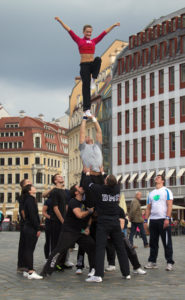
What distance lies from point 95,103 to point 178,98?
803 inches

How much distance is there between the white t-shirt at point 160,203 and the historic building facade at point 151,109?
160ft

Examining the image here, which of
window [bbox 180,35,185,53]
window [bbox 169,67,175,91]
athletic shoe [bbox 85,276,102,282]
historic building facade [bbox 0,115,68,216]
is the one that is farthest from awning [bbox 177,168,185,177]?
historic building facade [bbox 0,115,68,216]

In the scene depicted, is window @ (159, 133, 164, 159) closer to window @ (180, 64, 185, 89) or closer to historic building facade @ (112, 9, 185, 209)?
historic building facade @ (112, 9, 185, 209)

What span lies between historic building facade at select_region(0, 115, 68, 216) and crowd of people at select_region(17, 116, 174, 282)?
107482mm

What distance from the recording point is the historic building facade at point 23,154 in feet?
407

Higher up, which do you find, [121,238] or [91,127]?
[91,127]

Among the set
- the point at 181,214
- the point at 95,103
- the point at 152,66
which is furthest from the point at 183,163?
the point at 95,103

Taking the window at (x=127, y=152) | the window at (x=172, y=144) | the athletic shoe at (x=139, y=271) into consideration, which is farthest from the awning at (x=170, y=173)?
the athletic shoe at (x=139, y=271)

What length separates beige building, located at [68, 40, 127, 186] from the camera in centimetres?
8351

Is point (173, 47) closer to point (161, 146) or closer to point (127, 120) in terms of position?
point (161, 146)

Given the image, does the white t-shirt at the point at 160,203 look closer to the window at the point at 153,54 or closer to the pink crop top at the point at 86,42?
the pink crop top at the point at 86,42

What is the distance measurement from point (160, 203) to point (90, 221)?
211 centimetres

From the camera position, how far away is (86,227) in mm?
13945

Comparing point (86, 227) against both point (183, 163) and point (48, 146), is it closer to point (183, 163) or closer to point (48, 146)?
point (183, 163)
